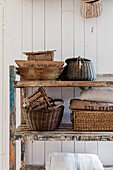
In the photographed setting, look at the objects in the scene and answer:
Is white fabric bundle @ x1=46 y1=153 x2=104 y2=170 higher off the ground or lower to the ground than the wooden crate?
lower

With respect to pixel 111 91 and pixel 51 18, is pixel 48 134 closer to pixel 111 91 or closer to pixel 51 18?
pixel 111 91

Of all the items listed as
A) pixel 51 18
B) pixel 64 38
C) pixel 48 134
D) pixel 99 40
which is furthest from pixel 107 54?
pixel 48 134

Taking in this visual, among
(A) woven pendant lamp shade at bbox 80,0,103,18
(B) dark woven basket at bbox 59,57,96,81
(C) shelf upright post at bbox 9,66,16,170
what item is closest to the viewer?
(C) shelf upright post at bbox 9,66,16,170

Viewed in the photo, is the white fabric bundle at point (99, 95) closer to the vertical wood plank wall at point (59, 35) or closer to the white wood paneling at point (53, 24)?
the vertical wood plank wall at point (59, 35)

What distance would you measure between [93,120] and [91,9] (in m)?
0.94

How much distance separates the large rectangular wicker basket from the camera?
123cm

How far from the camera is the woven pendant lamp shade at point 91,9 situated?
60.6 inches

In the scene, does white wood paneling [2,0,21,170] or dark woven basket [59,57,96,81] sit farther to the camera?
white wood paneling [2,0,21,170]

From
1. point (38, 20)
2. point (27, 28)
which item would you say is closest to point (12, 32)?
point (27, 28)

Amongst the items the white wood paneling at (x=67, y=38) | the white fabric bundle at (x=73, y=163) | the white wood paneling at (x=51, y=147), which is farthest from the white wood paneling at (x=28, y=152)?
the white wood paneling at (x=67, y=38)

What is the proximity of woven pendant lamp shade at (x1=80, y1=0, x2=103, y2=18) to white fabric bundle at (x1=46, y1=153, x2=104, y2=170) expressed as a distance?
117cm

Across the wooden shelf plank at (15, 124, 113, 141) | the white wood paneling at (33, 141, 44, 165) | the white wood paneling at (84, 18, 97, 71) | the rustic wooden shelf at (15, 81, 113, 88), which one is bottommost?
the white wood paneling at (33, 141, 44, 165)

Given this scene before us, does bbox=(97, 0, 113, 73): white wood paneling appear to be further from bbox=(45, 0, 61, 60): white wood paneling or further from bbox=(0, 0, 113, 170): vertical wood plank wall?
bbox=(45, 0, 61, 60): white wood paneling

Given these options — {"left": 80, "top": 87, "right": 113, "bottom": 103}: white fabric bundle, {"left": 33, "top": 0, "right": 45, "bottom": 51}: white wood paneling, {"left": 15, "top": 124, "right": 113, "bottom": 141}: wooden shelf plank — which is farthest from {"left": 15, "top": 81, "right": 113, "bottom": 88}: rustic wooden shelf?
{"left": 33, "top": 0, "right": 45, "bottom": 51}: white wood paneling
